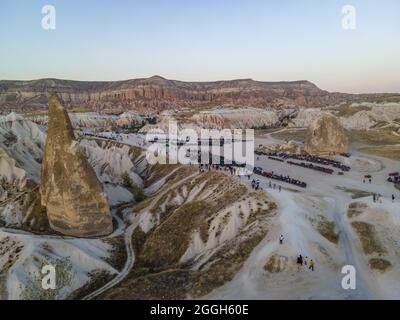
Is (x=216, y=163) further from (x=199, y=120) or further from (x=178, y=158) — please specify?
(x=199, y=120)

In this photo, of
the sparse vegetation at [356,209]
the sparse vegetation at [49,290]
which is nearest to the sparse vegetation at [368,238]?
the sparse vegetation at [356,209]

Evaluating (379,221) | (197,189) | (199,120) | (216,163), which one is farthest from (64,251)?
(199,120)

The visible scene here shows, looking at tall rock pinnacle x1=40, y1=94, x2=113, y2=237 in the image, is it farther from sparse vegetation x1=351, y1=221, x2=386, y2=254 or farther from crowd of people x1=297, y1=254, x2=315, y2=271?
sparse vegetation x1=351, y1=221, x2=386, y2=254

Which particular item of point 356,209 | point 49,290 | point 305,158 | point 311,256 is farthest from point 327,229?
point 305,158

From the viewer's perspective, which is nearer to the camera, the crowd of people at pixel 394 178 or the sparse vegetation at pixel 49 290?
the sparse vegetation at pixel 49 290

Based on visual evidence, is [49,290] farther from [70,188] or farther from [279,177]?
[279,177]

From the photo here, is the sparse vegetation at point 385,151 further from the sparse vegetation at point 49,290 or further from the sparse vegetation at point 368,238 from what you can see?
the sparse vegetation at point 49,290

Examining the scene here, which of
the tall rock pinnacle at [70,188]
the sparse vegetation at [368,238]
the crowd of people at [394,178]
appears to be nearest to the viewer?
the sparse vegetation at [368,238]
